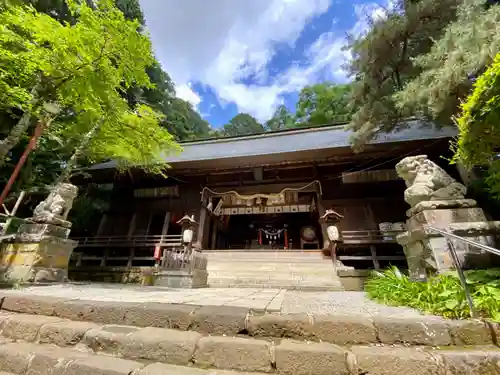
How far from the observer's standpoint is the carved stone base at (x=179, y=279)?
538 cm

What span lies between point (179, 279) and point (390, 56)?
25.7ft

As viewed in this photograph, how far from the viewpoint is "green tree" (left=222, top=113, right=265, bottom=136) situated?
1236 inches

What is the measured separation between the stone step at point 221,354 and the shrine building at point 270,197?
201 inches

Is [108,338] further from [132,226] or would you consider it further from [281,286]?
[132,226]

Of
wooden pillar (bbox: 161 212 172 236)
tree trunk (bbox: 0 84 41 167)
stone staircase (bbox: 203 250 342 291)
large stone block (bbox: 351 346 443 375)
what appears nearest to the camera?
large stone block (bbox: 351 346 443 375)

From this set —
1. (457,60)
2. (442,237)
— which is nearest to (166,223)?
(442,237)

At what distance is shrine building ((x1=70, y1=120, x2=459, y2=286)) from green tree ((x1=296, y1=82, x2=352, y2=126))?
954cm

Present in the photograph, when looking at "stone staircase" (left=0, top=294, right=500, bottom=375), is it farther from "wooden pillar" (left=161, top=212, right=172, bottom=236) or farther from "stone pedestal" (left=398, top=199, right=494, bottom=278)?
"wooden pillar" (left=161, top=212, right=172, bottom=236)

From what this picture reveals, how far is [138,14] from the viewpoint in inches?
584

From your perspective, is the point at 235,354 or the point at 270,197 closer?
the point at 235,354

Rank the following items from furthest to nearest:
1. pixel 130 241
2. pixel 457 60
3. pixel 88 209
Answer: pixel 88 209 < pixel 130 241 < pixel 457 60

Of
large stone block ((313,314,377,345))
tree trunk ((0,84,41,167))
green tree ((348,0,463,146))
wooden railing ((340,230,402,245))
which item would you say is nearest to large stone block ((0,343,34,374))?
large stone block ((313,314,377,345))

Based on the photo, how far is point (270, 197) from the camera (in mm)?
9656

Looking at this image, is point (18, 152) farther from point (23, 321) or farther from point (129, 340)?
point (129, 340)
